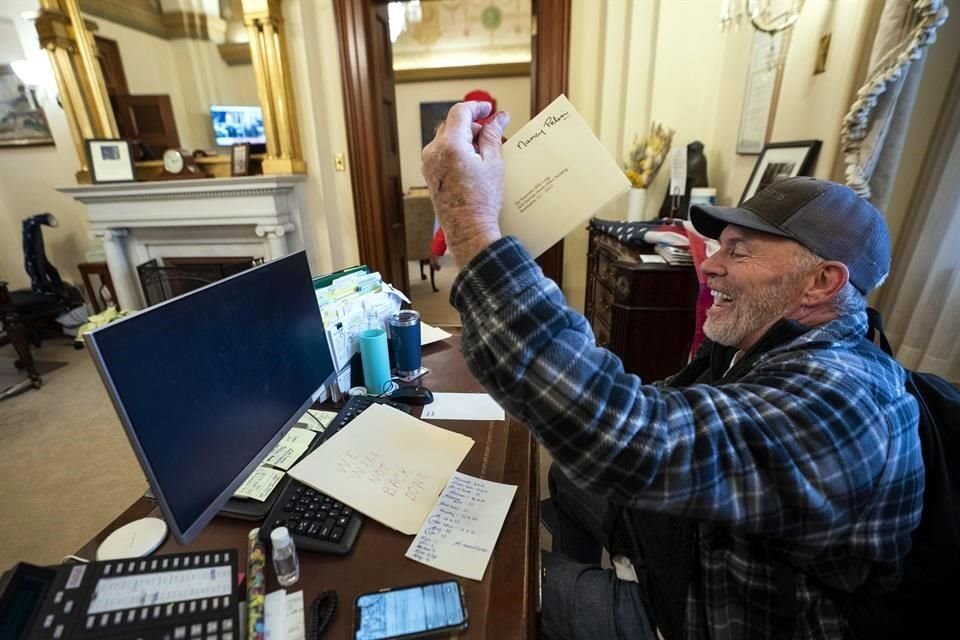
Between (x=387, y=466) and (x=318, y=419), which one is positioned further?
(x=318, y=419)

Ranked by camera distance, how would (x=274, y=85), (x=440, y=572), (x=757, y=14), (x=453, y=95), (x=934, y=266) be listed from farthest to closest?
(x=453, y=95) → (x=274, y=85) → (x=757, y=14) → (x=934, y=266) → (x=440, y=572)

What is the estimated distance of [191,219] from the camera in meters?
2.92

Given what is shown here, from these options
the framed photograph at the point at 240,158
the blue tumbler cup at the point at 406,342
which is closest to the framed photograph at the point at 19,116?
the framed photograph at the point at 240,158

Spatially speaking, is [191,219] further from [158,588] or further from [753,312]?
[753,312]

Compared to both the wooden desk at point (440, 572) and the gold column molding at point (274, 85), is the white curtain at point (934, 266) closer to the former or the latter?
the wooden desk at point (440, 572)

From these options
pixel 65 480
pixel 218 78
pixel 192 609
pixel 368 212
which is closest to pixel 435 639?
pixel 192 609

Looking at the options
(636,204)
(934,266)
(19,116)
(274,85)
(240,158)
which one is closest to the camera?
(934,266)

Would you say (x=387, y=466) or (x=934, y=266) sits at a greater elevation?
(x=934, y=266)

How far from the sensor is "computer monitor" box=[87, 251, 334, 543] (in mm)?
490

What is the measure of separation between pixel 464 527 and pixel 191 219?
314 centimetres

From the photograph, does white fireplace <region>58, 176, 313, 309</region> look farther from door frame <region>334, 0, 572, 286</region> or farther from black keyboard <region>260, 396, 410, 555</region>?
black keyboard <region>260, 396, 410, 555</region>

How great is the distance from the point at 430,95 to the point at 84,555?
6.13 metres

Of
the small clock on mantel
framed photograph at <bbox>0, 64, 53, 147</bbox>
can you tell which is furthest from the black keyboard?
framed photograph at <bbox>0, 64, 53, 147</bbox>

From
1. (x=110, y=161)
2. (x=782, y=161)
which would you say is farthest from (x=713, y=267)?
(x=110, y=161)
